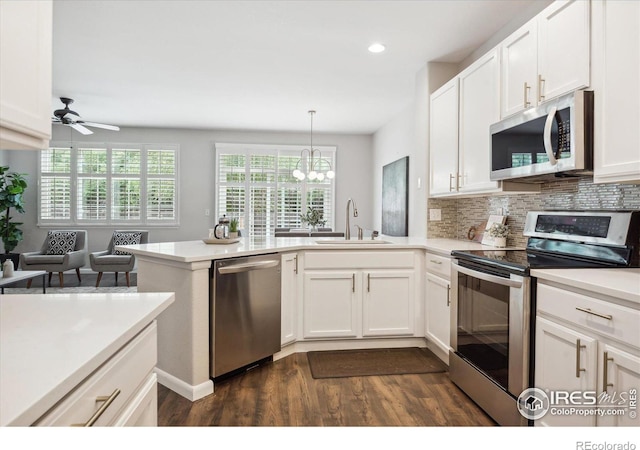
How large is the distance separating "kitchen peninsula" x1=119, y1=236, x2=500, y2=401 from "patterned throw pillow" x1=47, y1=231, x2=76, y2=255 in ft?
14.4

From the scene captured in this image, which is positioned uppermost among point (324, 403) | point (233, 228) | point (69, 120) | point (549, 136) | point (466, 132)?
point (69, 120)

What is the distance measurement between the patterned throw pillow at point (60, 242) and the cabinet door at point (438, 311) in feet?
19.2

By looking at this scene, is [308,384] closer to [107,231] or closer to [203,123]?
[203,123]

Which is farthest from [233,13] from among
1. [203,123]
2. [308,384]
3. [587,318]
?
[203,123]

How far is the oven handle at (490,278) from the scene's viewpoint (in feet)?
5.89

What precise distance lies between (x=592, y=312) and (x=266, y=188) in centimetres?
642

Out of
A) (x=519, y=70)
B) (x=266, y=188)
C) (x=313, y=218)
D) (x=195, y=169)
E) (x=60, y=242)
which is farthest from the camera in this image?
(x=266, y=188)

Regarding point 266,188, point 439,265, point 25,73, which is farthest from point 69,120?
point 439,265

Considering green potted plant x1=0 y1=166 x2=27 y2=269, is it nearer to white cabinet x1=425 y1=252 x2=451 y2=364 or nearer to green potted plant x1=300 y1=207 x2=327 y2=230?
green potted plant x1=300 y1=207 x2=327 y2=230

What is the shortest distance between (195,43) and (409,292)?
2.95 m

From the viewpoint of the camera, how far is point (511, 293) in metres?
1.82

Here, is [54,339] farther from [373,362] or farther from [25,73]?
[373,362]

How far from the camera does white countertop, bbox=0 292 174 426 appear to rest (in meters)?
0.58
